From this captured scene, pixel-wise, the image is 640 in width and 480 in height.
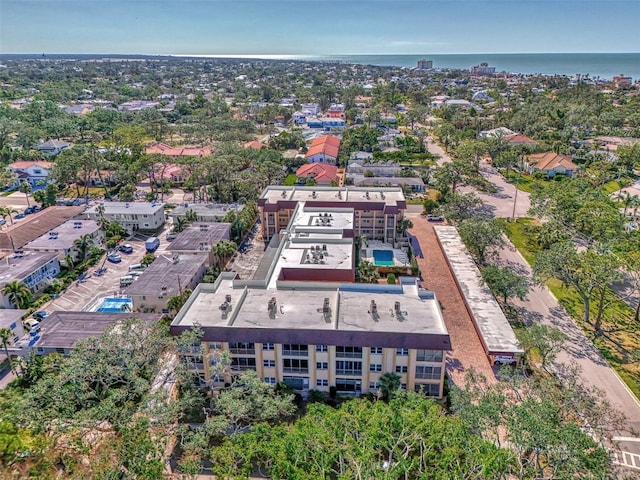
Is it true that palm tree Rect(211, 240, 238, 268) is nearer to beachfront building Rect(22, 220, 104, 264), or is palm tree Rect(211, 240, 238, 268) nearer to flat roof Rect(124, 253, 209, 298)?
flat roof Rect(124, 253, 209, 298)

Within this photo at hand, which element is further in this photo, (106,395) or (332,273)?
(332,273)

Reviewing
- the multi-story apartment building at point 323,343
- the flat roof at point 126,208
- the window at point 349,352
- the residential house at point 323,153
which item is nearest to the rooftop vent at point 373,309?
the multi-story apartment building at point 323,343

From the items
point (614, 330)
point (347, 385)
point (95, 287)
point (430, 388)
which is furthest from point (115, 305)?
point (614, 330)

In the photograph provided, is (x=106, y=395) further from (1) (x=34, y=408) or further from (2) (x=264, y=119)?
(2) (x=264, y=119)

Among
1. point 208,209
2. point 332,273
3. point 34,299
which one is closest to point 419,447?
point 332,273

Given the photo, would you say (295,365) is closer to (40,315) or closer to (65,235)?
(40,315)
